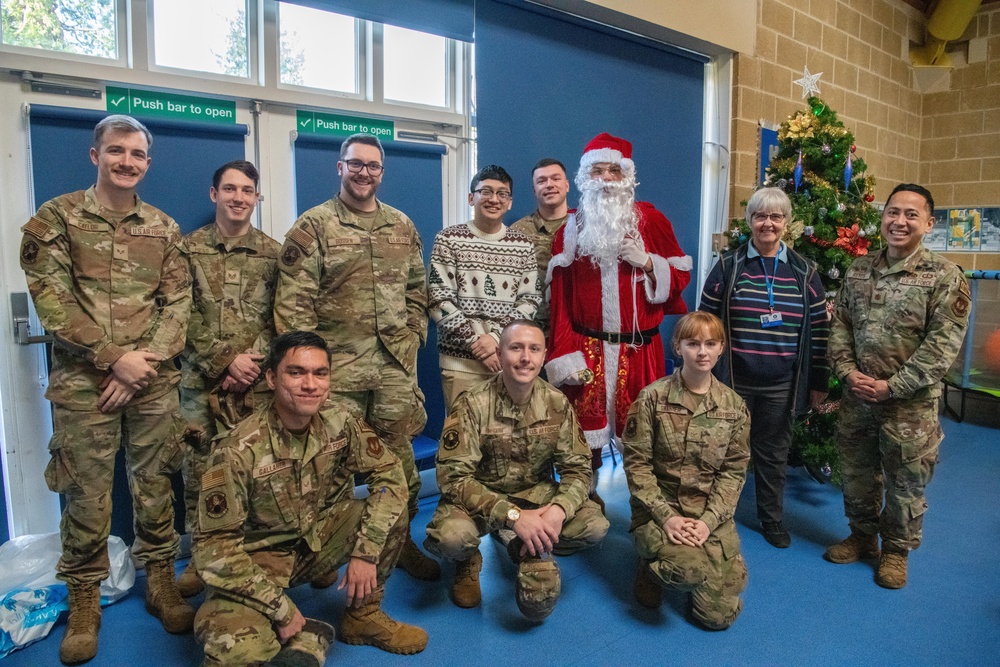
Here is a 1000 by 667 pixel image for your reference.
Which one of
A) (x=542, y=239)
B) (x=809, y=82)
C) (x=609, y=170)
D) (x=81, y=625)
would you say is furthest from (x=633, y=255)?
(x=809, y=82)

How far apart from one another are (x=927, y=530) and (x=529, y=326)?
8.33ft

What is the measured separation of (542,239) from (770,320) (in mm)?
1211

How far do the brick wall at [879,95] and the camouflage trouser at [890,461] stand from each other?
2738 millimetres

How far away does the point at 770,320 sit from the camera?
324 cm

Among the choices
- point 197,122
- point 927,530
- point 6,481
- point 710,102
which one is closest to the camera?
point 6,481

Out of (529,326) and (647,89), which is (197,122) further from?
(647,89)

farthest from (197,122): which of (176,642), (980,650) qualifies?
(980,650)

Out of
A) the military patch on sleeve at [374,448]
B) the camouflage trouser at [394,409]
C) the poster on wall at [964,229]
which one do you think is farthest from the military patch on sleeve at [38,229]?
the poster on wall at [964,229]

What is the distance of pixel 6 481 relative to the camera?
111 inches

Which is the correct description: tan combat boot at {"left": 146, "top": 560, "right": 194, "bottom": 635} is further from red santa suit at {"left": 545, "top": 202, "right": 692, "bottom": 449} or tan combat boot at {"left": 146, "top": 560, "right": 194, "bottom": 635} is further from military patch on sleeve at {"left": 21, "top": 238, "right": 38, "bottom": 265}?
red santa suit at {"left": 545, "top": 202, "right": 692, "bottom": 449}

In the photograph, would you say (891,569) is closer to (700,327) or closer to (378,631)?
(700,327)

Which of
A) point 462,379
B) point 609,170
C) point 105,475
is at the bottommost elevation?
point 105,475

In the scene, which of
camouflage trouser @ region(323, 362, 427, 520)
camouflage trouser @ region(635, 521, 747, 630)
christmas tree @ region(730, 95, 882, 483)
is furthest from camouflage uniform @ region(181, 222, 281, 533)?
christmas tree @ region(730, 95, 882, 483)

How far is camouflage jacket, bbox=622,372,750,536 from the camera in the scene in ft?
9.09
